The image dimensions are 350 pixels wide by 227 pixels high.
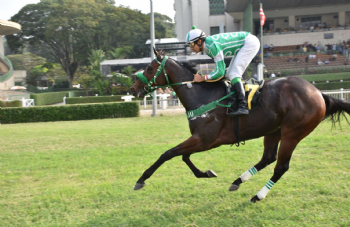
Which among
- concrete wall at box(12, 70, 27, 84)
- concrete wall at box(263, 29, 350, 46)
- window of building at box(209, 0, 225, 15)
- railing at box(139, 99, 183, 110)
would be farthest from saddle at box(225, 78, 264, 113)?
concrete wall at box(12, 70, 27, 84)

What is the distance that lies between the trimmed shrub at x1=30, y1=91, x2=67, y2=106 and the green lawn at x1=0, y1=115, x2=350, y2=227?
2544 cm

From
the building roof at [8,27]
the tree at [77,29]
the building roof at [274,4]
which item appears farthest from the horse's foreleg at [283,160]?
the tree at [77,29]

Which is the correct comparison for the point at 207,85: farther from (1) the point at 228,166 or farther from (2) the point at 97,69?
(2) the point at 97,69

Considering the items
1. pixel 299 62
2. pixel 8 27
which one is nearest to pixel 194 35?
pixel 8 27

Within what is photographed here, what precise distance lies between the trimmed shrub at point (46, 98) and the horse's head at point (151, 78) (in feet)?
100

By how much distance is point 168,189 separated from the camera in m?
5.38

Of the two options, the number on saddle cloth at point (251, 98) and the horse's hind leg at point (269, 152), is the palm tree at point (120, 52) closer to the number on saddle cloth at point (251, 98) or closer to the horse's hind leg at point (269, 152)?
the horse's hind leg at point (269, 152)

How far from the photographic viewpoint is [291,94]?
4.79 m

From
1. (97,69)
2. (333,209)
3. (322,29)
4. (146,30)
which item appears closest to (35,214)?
(333,209)

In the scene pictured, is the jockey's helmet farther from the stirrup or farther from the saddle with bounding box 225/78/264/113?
the stirrup

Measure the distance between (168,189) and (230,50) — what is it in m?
2.56

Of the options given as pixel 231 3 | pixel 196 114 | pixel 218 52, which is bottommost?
pixel 196 114

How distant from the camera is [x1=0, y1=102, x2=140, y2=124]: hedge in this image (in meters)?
18.2

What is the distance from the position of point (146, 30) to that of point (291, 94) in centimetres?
4937
